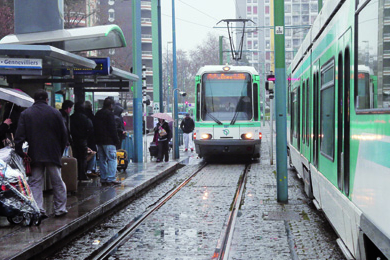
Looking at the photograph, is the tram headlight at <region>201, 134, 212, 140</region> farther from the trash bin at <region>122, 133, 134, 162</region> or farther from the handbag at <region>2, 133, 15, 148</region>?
the handbag at <region>2, 133, 15, 148</region>

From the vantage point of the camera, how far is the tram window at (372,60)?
4.24 m

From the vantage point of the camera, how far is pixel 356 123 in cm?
530

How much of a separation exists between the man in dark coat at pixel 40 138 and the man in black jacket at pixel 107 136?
158 inches

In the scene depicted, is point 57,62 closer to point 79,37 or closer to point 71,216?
point 79,37

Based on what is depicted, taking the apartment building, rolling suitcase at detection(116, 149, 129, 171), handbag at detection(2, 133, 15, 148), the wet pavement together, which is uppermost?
the apartment building

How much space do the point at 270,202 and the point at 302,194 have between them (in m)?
1.41

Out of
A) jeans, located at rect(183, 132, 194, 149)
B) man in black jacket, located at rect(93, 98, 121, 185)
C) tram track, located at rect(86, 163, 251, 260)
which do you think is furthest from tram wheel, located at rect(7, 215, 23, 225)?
jeans, located at rect(183, 132, 194, 149)

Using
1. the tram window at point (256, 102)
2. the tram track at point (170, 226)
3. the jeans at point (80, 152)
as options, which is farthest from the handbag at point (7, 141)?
the tram window at point (256, 102)

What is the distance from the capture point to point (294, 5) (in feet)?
454

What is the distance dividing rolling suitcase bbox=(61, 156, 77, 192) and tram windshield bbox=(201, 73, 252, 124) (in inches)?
370

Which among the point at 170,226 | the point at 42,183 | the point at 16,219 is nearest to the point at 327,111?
the point at 170,226

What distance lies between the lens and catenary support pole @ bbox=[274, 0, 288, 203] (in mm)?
10961

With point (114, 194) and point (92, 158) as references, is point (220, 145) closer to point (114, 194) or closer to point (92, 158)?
point (92, 158)

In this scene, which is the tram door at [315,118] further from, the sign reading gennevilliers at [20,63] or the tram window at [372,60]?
the sign reading gennevilliers at [20,63]
